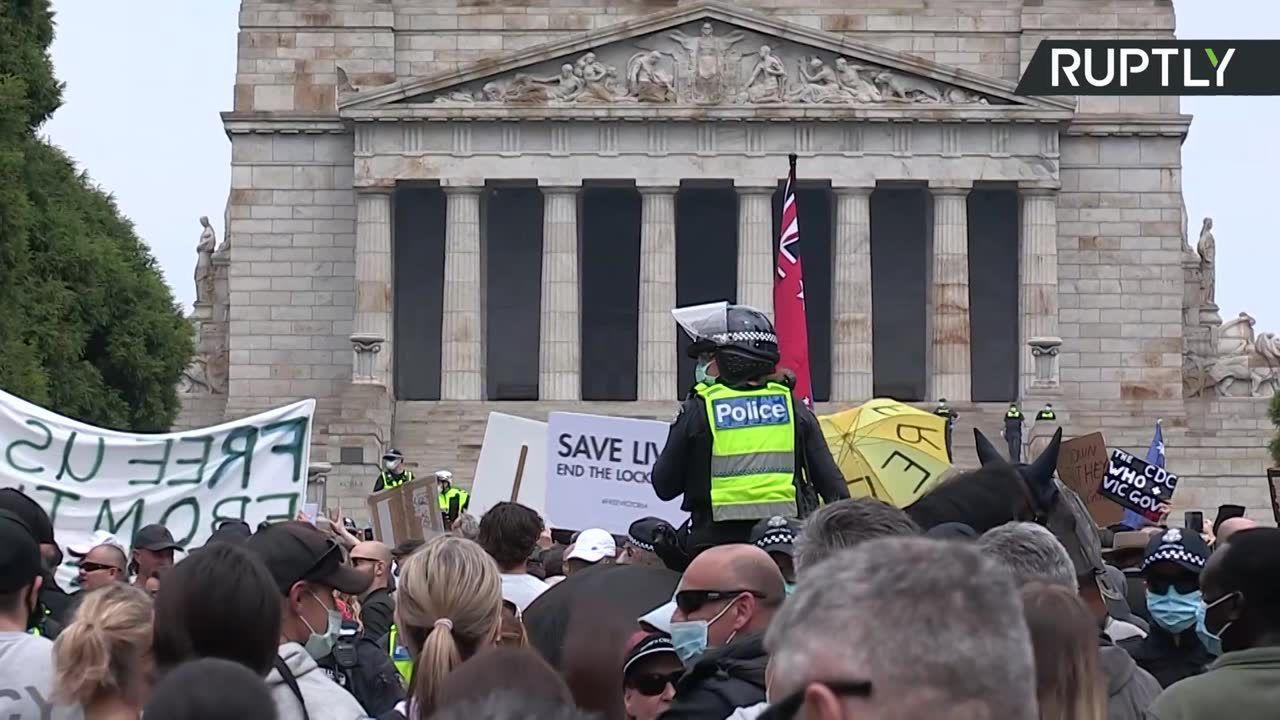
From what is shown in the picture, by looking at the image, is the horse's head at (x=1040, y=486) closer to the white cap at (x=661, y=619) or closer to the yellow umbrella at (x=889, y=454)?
the white cap at (x=661, y=619)

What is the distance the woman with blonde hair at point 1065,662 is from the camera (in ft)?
23.3

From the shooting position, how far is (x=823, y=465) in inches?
506

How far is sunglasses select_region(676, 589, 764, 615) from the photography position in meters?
8.25

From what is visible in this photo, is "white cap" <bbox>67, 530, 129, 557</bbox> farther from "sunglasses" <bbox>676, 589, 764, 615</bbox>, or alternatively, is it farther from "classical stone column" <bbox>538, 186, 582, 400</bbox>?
"classical stone column" <bbox>538, 186, 582, 400</bbox>

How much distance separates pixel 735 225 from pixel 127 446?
52.0 metres

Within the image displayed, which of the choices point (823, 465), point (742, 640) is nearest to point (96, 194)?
point (823, 465)

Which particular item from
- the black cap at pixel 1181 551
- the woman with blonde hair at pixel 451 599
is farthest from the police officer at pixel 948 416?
the woman with blonde hair at pixel 451 599

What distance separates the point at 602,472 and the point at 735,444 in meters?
7.66

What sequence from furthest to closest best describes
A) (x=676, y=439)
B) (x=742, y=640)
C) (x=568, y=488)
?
1. (x=568, y=488)
2. (x=676, y=439)
3. (x=742, y=640)

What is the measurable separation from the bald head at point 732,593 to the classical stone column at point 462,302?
53.3m

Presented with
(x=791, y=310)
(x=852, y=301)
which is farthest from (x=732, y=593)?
(x=852, y=301)

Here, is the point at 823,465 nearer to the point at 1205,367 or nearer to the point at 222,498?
the point at 222,498

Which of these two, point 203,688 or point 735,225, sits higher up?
point 735,225

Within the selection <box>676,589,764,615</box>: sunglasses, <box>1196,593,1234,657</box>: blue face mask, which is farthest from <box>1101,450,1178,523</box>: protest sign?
A: <box>676,589,764,615</box>: sunglasses
